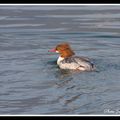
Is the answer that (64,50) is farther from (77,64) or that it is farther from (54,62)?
(77,64)

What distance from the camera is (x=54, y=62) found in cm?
1661

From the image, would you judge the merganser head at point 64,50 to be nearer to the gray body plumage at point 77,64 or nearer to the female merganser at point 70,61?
the female merganser at point 70,61

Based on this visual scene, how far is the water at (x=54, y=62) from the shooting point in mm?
12094

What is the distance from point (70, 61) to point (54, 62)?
85cm

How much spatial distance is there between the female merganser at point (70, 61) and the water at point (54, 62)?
0.78ft

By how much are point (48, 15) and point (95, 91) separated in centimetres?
1216

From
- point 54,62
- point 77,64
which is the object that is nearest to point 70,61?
point 77,64

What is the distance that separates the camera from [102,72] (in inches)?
583

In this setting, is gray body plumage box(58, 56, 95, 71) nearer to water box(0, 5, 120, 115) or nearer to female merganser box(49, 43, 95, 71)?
female merganser box(49, 43, 95, 71)

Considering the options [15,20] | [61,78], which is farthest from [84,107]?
[15,20]

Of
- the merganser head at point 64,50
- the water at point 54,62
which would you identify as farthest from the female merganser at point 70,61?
the water at point 54,62

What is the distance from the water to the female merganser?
24 centimetres

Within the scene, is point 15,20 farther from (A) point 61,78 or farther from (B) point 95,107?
(B) point 95,107

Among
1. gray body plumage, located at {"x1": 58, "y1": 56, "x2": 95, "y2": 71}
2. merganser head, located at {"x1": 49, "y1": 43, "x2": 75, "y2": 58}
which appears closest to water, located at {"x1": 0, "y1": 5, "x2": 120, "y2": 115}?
gray body plumage, located at {"x1": 58, "y1": 56, "x2": 95, "y2": 71}
